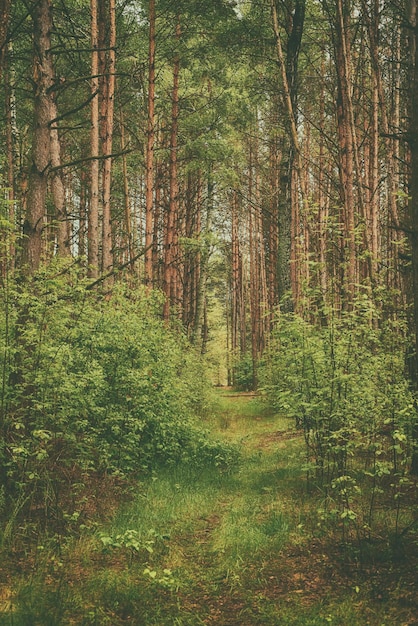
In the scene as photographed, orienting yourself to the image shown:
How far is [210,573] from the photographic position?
4305 millimetres

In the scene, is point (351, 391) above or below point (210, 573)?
above

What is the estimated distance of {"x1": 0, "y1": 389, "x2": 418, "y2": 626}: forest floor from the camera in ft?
11.5

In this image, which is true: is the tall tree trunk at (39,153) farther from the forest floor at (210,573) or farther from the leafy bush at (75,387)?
the forest floor at (210,573)

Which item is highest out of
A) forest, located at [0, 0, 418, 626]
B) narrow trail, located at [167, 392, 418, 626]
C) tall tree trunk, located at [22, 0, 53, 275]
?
tall tree trunk, located at [22, 0, 53, 275]

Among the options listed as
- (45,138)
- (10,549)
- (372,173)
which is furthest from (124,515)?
(372,173)

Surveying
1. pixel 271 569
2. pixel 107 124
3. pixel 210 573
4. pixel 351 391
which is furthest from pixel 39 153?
pixel 107 124

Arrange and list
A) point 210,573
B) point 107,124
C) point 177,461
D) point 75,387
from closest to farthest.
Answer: point 210,573 < point 75,387 < point 177,461 < point 107,124

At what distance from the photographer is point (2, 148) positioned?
16.5 m

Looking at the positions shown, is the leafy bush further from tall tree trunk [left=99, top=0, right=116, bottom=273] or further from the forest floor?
tall tree trunk [left=99, top=0, right=116, bottom=273]

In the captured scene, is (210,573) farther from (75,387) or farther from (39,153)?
(39,153)

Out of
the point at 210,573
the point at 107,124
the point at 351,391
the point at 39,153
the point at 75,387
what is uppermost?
the point at 107,124

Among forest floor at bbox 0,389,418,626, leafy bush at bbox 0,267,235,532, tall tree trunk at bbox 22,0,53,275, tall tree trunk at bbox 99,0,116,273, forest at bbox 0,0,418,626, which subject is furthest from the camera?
tall tree trunk at bbox 99,0,116,273

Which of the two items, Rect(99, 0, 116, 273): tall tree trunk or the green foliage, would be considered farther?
Rect(99, 0, 116, 273): tall tree trunk

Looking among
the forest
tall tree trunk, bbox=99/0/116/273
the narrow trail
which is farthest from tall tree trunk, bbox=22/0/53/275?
tall tree trunk, bbox=99/0/116/273
